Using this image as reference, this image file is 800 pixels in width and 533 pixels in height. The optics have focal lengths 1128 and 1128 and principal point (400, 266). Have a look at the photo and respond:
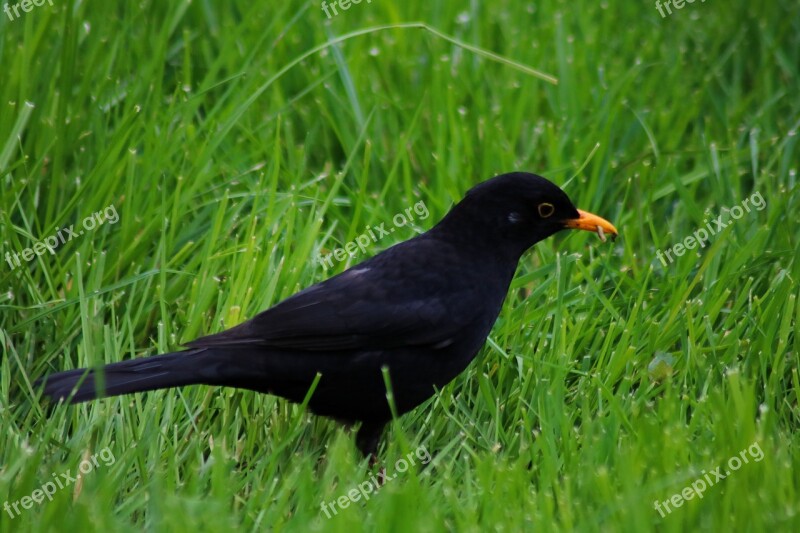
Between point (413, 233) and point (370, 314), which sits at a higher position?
point (370, 314)

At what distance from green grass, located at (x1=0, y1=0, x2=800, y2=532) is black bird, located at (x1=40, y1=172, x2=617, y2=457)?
192 millimetres

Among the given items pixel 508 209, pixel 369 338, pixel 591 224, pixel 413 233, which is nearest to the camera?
pixel 369 338

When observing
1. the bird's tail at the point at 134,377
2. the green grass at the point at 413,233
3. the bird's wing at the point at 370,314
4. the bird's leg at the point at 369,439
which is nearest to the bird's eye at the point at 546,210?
the green grass at the point at 413,233

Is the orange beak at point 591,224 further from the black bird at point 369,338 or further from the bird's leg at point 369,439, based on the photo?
the bird's leg at point 369,439

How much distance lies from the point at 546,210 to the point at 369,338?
0.87 meters

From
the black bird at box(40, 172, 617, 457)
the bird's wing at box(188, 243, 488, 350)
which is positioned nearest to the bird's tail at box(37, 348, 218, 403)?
the black bird at box(40, 172, 617, 457)

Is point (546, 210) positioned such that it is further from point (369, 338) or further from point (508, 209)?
point (369, 338)

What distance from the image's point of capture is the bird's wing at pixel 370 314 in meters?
3.84

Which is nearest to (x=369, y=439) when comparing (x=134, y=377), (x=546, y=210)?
(x=134, y=377)

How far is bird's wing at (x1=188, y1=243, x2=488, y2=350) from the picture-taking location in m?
3.84

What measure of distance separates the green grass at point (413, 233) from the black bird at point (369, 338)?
0.19m

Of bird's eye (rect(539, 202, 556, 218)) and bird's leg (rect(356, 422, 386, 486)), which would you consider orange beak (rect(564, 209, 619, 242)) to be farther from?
bird's leg (rect(356, 422, 386, 486))

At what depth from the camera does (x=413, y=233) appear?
196 inches

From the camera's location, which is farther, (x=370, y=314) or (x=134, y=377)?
(x=370, y=314)
